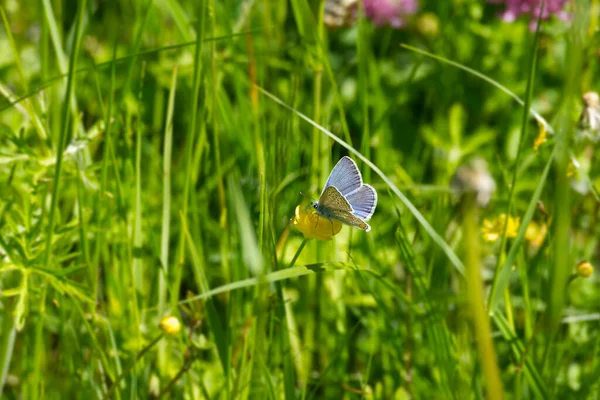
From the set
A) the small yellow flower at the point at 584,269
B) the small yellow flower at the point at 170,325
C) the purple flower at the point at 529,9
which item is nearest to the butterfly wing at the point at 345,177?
the small yellow flower at the point at 170,325

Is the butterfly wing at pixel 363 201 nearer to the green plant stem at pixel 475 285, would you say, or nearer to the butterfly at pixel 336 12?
the green plant stem at pixel 475 285

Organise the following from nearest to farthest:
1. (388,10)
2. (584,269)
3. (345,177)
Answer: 1. (345,177)
2. (584,269)
3. (388,10)

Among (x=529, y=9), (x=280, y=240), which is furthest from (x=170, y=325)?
(x=529, y=9)

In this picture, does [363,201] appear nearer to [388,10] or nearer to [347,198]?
[347,198]

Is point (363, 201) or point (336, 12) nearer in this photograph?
point (363, 201)

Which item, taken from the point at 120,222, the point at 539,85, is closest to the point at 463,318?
the point at 120,222

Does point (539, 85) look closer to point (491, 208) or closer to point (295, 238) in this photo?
point (491, 208)
